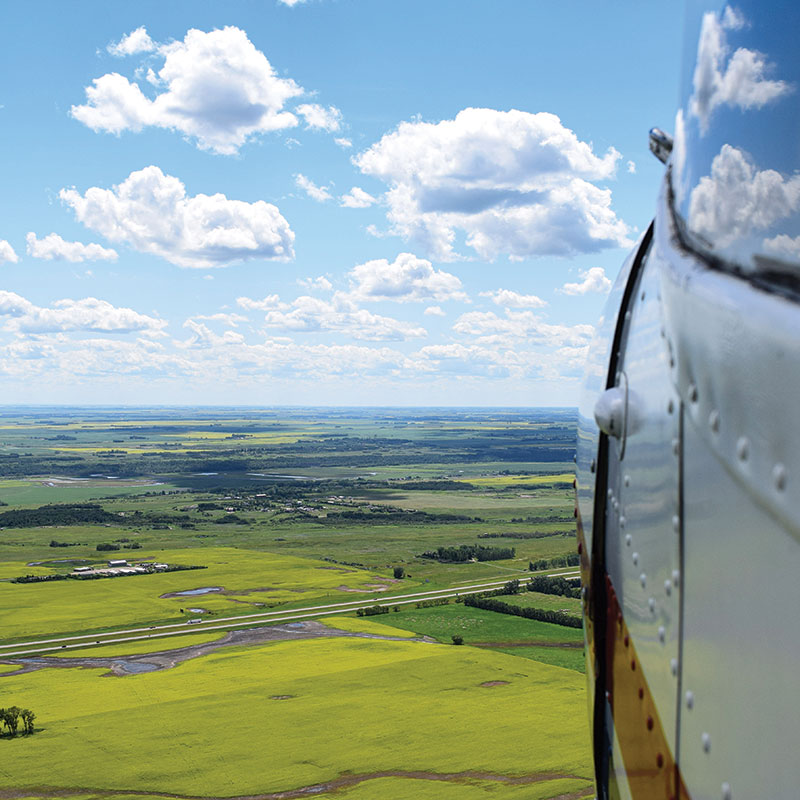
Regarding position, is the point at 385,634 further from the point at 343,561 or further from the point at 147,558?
the point at 147,558

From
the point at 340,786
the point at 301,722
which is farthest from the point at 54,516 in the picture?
the point at 340,786

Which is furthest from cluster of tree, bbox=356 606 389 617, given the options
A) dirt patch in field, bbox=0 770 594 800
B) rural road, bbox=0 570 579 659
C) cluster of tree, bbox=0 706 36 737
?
dirt patch in field, bbox=0 770 594 800

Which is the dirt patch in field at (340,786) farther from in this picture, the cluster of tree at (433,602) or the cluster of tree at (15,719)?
the cluster of tree at (433,602)

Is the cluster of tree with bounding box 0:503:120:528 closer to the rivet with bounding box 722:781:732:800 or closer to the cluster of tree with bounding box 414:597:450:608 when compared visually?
the cluster of tree with bounding box 414:597:450:608

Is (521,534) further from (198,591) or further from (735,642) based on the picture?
(735,642)

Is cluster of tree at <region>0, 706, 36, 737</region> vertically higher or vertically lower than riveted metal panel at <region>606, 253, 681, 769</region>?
lower

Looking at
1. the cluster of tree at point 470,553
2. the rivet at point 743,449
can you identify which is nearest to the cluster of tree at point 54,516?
the cluster of tree at point 470,553

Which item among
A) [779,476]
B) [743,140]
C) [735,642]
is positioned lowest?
[735,642]
